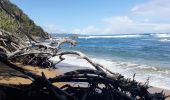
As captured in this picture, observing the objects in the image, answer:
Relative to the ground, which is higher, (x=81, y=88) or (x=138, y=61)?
(x=81, y=88)

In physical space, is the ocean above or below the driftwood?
below

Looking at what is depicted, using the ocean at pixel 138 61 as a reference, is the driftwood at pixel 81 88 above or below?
above

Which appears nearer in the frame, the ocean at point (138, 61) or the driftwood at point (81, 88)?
the driftwood at point (81, 88)

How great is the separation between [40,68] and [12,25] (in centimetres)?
398

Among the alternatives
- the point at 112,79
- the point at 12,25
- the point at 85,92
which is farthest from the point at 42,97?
the point at 12,25

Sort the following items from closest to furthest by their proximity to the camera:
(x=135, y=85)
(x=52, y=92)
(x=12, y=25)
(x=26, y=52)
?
(x=52, y=92)
(x=135, y=85)
(x=26, y=52)
(x=12, y=25)

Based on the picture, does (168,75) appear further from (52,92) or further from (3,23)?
(52,92)

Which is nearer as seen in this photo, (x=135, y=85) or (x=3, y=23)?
(x=135, y=85)

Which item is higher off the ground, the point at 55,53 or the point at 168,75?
the point at 55,53

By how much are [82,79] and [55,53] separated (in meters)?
6.26

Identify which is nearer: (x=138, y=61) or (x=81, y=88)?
(x=81, y=88)

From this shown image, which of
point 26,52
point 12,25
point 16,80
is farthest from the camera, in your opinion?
point 12,25

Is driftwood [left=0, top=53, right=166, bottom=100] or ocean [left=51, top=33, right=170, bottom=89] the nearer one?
driftwood [left=0, top=53, right=166, bottom=100]

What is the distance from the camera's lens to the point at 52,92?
6.12 meters
